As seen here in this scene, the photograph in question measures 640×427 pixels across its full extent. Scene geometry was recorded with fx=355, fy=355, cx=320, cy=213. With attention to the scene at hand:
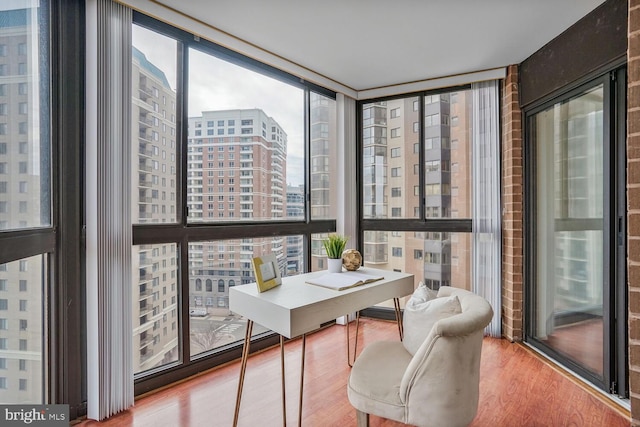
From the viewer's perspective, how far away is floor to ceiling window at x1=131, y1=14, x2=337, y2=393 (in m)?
2.39

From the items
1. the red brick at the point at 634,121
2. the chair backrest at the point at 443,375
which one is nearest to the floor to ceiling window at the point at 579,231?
the red brick at the point at 634,121

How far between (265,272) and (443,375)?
3.41 feet

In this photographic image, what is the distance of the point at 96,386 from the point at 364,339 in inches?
85.4

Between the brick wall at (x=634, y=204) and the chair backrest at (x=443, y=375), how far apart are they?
3.10 ft

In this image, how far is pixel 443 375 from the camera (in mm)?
1505

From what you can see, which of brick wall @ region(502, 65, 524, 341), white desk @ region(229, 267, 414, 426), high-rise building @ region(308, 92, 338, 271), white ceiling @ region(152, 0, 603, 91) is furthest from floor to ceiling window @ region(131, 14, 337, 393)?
brick wall @ region(502, 65, 524, 341)

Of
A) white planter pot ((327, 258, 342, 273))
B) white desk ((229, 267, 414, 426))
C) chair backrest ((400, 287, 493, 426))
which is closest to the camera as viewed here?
chair backrest ((400, 287, 493, 426))

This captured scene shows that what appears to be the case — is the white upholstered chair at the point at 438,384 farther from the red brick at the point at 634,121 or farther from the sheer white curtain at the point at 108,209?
the sheer white curtain at the point at 108,209

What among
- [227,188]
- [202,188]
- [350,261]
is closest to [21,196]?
[202,188]

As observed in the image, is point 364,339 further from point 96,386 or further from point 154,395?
point 96,386

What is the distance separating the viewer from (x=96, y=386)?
204cm

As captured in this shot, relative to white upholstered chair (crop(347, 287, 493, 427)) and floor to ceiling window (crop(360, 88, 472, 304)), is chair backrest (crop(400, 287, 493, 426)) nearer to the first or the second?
white upholstered chair (crop(347, 287, 493, 427))

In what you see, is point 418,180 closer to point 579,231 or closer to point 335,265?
point 579,231

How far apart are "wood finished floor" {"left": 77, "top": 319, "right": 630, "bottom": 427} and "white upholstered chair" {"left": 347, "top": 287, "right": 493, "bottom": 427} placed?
555mm
